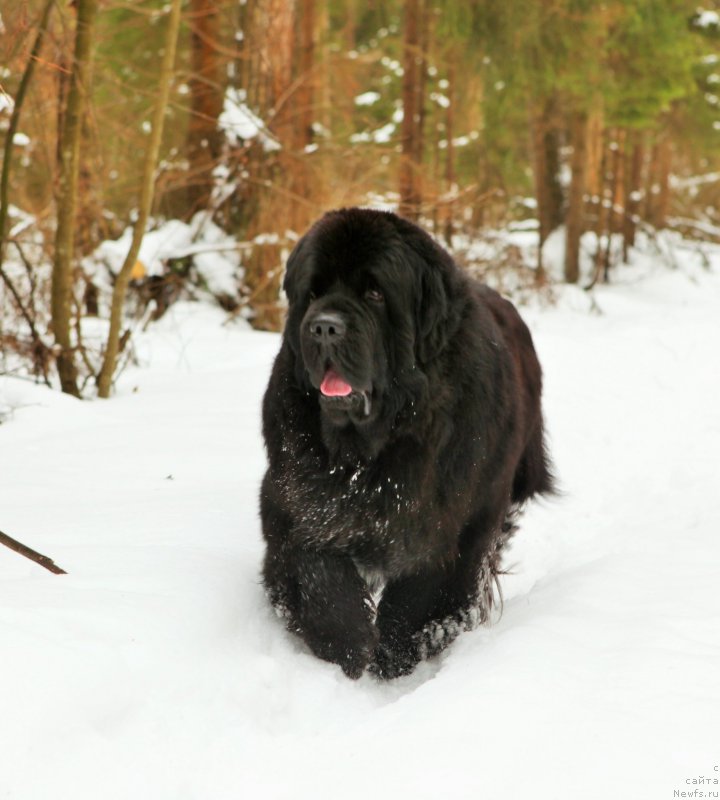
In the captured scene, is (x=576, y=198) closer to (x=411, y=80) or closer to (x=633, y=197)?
(x=411, y=80)

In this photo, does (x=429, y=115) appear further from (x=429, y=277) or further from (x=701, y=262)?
(x=429, y=277)

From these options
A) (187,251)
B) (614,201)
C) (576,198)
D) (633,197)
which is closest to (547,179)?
(576,198)

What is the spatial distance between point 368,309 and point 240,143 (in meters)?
7.71

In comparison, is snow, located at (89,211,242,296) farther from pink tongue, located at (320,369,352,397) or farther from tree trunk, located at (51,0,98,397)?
pink tongue, located at (320,369,352,397)

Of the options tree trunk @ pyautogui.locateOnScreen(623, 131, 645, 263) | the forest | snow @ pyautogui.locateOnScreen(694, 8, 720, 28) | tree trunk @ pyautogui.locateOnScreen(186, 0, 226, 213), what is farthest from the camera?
tree trunk @ pyautogui.locateOnScreen(623, 131, 645, 263)

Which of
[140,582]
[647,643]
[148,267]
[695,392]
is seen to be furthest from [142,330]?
[647,643]

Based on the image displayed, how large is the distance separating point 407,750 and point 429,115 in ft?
Result: 68.0

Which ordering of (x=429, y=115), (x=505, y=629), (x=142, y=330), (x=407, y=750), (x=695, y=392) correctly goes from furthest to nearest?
(x=429, y=115), (x=142, y=330), (x=695, y=392), (x=505, y=629), (x=407, y=750)

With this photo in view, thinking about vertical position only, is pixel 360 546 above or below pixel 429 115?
below

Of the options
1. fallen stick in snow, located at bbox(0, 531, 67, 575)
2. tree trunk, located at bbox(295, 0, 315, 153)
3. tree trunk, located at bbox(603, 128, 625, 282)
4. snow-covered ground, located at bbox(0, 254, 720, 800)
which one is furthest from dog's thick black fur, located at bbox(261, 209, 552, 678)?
tree trunk, located at bbox(603, 128, 625, 282)

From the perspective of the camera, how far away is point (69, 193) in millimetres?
5785

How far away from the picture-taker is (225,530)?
397 cm

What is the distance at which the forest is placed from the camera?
19.9 feet

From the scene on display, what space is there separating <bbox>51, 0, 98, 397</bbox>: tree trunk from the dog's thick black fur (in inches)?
129
